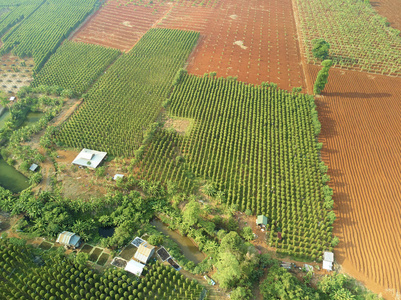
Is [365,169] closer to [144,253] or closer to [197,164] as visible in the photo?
[197,164]

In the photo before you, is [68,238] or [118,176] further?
[118,176]

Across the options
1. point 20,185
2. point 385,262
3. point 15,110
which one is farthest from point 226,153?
point 15,110

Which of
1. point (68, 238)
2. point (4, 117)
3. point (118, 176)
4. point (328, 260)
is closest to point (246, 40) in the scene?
point (118, 176)

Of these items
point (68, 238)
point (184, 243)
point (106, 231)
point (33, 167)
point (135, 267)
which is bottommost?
Answer: point (184, 243)

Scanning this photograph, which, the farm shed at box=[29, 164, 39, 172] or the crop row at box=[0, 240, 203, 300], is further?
the farm shed at box=[29, 164, 39, 172]

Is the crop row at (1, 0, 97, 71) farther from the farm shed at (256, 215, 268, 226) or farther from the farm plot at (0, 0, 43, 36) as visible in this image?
the farm shed at (256, 215, 268, 226)

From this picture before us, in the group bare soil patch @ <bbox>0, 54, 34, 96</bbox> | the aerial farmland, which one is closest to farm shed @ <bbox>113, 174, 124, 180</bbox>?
the aerial farmland
